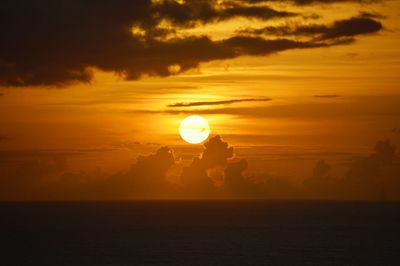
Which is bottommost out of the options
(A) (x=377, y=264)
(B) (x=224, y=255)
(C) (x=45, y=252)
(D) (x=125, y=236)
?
(A) (x=377, y=264)

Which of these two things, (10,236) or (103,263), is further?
(10,236)

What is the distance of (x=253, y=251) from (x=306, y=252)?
10.3 m

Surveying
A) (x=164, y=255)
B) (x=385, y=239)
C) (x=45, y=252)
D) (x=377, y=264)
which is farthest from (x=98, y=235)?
(x=377, y=264)

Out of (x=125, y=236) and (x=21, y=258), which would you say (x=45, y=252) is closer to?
(x=21, y=258)

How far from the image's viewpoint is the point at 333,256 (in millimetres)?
136625

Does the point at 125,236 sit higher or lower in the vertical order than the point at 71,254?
higher

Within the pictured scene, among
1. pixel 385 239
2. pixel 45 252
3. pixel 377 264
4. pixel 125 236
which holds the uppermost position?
pixel 125 236

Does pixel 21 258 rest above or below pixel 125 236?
below

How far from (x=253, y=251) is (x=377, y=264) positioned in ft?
92.0

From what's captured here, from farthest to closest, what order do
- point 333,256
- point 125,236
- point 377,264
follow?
point 125,236
point 333,256
point 377,264

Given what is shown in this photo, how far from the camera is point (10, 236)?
197875 mm

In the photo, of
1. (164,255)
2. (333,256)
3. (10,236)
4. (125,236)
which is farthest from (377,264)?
(10,236)

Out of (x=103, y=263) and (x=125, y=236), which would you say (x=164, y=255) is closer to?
(x=103, y=263)

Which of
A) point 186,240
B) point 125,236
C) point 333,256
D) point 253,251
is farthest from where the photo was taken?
point 125,236
